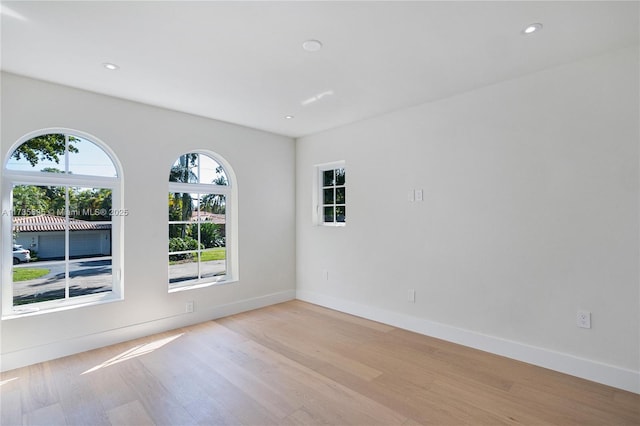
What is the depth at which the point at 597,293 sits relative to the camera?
8.07 ft

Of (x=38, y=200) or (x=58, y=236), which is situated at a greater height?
(x=38, y=200)

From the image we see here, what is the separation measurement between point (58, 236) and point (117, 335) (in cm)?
111

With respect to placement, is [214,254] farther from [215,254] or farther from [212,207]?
[212,207]

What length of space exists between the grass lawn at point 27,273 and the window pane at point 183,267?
1.13 m

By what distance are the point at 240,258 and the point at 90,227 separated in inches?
66.0

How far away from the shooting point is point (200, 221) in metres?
4.02

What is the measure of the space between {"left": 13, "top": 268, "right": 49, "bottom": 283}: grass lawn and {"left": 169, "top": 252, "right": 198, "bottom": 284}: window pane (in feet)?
3.71

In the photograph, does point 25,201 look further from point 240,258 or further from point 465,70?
point 465,70

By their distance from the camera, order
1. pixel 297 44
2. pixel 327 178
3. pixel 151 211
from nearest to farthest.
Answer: pixel 297 44 → pixel 151 211 → pixel 327 178

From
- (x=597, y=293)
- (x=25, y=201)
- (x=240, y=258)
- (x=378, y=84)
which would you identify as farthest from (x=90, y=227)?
(x=597, y=293)

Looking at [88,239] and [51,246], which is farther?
[88,239]

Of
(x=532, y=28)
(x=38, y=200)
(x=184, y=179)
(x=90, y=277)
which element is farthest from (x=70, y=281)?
(x=532, y=28)

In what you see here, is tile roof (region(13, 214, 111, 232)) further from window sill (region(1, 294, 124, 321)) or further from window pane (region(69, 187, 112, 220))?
window sill (region(1, 294, 124, 321))

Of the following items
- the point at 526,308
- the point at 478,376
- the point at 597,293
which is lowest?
the point at 478,376
